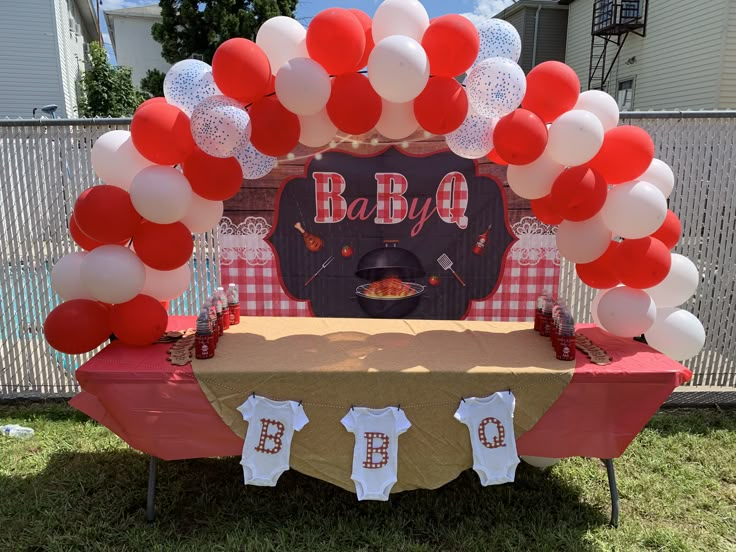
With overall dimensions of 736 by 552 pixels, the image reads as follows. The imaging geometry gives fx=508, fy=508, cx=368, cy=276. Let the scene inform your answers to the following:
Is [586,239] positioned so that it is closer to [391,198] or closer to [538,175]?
[538,175]

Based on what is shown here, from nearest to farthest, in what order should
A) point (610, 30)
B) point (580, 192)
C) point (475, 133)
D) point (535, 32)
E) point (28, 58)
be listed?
point (580, 192)
point (475, 133)
point (28, 58)
point (610, 30)
point (535, 32)

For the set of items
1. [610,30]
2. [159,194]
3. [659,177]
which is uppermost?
[610,30]

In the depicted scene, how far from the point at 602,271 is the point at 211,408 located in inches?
95.9

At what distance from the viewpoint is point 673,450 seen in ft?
12.0

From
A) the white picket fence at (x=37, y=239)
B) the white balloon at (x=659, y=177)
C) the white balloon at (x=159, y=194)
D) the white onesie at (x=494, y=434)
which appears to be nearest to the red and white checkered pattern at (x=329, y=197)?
the white picket fence at (x=37, y=239)

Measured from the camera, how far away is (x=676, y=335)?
3.05 m

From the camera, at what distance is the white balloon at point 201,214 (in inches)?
120

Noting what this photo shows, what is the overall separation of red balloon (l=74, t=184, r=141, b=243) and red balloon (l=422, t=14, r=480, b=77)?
1813 mm

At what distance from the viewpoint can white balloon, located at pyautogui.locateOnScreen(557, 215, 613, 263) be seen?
298cm

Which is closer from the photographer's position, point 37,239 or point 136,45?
point 37,239

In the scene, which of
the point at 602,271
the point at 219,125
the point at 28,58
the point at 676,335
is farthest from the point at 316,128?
the point at 28,58

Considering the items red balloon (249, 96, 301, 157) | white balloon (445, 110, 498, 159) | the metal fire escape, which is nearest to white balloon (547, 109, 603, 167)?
white balloon (445, 110, 498, 159)

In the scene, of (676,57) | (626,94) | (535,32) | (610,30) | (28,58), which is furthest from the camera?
(535,32)

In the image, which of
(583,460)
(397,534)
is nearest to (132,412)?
(397,534)
